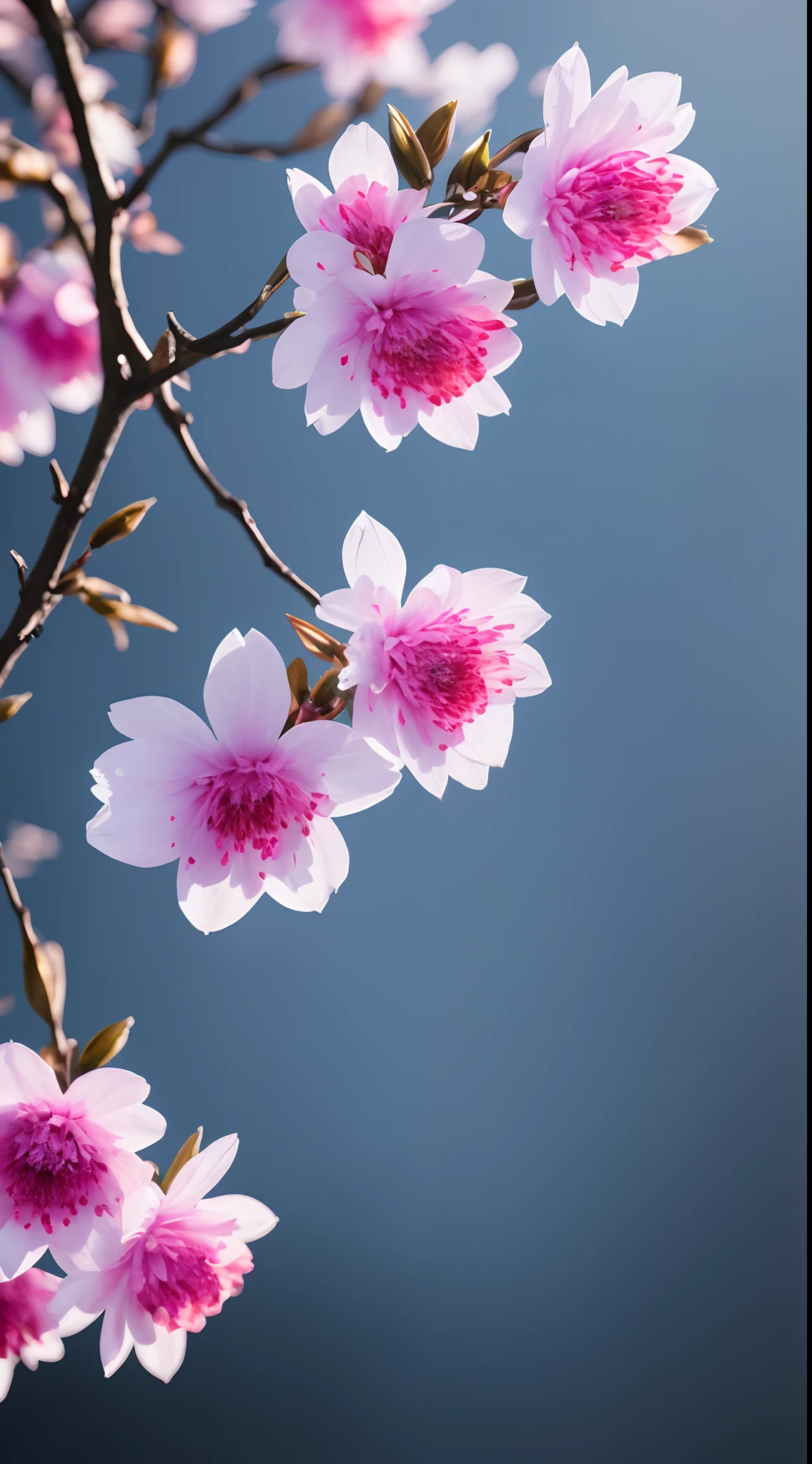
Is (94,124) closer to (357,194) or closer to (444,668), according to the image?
(357,194)

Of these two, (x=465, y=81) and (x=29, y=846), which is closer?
(x=465, y=81)

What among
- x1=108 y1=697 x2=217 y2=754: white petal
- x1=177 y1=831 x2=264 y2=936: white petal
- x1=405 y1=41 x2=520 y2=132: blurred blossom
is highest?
x1=405 y1=41 x2=520 y2=132: blurred blossom

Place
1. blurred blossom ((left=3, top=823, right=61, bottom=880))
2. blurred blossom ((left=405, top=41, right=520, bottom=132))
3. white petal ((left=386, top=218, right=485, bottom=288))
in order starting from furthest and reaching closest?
1. blurred blossom ((left=3, top=823, right=61, bottom=880))
2. blurred blossom ((left=405, top=41, right=520, bottom=132))
3. white petal ((left=386, top=218, right=485, bottom=288))

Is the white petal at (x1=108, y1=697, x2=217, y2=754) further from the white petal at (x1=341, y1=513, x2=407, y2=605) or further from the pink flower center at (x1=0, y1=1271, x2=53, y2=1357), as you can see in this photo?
the pink flower center at (x1=0, y1=1271, x2=53, y2=1357)

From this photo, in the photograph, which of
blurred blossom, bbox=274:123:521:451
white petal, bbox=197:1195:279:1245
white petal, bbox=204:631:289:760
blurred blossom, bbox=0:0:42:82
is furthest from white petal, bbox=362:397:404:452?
white petal, bbox=197:1195:279:1245

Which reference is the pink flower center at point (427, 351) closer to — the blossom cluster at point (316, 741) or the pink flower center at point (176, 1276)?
the blossom cluster at point (316, 741)

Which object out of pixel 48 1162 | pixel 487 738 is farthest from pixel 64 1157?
pixel 487 738

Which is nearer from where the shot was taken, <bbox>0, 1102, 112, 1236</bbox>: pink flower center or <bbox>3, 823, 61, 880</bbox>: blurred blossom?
<bbox>0, 1102, 112, 1236</bbox>: pink flower center
